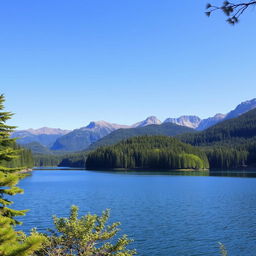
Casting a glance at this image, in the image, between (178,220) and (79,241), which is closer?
(79,241)

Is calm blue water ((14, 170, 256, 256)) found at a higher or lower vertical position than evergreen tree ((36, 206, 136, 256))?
lower

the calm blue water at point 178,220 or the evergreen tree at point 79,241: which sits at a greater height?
the evergreen tree at point 79,241

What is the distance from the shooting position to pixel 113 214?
175 feet

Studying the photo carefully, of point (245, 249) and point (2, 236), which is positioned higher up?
point (2, 236)

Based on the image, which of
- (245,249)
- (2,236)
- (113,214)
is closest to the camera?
(2,236)

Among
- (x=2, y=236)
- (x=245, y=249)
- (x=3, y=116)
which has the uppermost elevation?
(x=3, y=116)

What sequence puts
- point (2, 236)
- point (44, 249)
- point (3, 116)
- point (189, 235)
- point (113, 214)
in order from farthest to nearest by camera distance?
point (113, 214) < point (189, 235) < point (3, 116) < point (44, 249) < point (2, 236)

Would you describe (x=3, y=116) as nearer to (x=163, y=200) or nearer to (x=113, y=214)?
(x=113, y=214)

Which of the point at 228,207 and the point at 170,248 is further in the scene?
the point at 228,207

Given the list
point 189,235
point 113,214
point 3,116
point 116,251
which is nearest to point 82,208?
point 113,214

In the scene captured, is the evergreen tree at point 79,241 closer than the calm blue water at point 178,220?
Yes

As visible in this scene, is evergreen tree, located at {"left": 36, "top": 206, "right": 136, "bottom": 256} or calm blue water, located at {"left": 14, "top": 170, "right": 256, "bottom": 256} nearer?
evergreen tree, located at {"left": 36, "top": 206, "right": 136, "bottom": 256}

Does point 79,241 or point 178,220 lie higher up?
point 79,241

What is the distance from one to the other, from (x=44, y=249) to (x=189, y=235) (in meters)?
27.2
